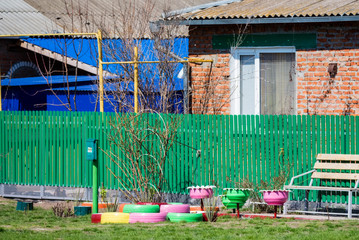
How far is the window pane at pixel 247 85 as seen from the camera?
15.8m

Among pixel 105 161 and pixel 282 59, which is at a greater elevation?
pixel 282 59

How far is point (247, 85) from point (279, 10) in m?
1.73

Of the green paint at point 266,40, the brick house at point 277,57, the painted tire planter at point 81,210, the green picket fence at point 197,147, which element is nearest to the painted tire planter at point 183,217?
the painted tire planter at point 81,210

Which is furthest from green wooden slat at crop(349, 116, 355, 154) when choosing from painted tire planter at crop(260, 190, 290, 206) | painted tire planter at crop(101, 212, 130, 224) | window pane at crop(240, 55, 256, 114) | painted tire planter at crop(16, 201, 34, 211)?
painted tire planter at crop(16, 201, 34, 211)

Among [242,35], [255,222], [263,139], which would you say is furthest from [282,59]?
[255,222]

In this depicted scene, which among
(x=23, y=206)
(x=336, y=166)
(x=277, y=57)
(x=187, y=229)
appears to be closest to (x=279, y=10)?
(x=277, y=57)

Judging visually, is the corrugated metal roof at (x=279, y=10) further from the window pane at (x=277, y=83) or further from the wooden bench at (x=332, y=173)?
the wooden bench at (x=332, y=173)

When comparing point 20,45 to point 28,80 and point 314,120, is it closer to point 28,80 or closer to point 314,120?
point 28,80

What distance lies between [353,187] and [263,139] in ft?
5.85

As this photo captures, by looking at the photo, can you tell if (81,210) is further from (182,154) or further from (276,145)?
(276,145)

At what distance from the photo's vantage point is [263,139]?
43.5 ft

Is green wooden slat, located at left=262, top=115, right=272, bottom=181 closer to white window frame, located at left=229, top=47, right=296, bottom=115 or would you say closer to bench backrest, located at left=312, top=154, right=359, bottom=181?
bench backrest, located at left=312, top=154, right=359, bottom=181

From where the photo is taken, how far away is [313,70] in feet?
49.3

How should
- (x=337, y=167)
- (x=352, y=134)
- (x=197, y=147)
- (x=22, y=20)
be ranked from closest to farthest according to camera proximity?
(x=337, y=167)
(x=352, y=134)
(x=197, y=147)
(x=22, y=20)
